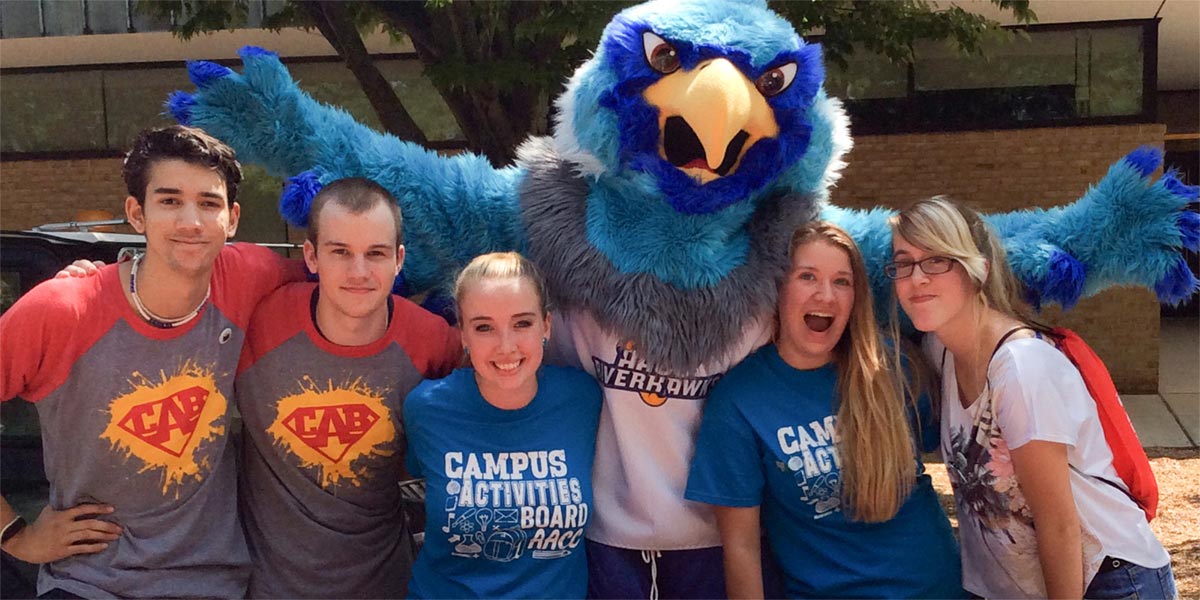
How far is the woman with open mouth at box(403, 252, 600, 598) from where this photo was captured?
2443 millimetres

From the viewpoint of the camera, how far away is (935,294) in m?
2.49

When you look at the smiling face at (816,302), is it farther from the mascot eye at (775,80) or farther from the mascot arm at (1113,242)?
the mascot eye at (775,80)

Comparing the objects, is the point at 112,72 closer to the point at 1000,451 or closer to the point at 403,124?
the point at 403,124

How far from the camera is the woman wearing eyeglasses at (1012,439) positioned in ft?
7.70

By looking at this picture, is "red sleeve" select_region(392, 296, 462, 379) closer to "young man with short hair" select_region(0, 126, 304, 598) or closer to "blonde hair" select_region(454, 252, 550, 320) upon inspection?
"blonde hair" select_region(454, 252, 550, 320)

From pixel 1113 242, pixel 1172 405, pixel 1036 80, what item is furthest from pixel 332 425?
pixel 1172 405

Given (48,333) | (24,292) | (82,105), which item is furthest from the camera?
(82,105)

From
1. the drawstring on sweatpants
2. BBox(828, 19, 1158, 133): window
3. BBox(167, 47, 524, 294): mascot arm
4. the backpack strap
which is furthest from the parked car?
BBox(828, 19, 1158, 133): window

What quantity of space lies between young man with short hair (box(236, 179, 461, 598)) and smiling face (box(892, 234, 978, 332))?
4.26 ft

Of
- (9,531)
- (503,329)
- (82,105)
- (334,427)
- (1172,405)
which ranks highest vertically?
(82,105)

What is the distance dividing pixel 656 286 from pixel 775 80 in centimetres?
65

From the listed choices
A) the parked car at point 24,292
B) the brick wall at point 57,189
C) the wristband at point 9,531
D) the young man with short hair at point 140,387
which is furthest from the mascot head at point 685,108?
the brick wall at point 57,189

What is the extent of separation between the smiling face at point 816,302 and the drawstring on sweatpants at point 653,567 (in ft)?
2.24

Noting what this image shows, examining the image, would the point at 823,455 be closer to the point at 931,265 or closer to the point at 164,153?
the point at 931,265
